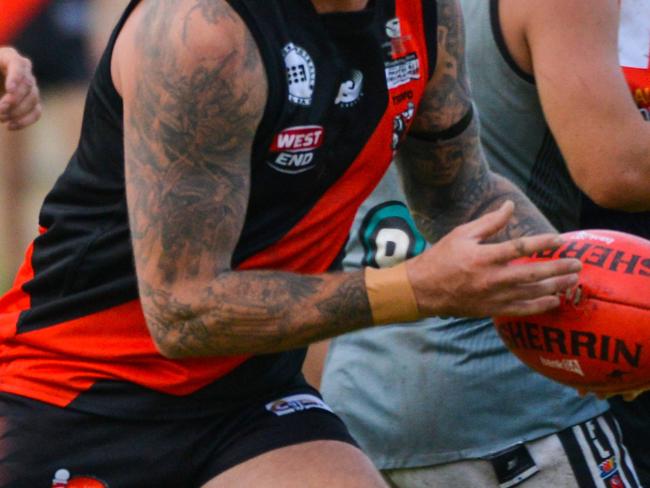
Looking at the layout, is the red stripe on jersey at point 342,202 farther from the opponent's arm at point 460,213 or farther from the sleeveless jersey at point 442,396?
the sleeveless jersey at point 442,396

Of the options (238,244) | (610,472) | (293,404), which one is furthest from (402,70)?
(610,472)

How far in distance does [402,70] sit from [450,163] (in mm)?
411

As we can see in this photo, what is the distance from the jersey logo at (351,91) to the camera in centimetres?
328

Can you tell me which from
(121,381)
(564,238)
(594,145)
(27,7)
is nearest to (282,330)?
(121,381)

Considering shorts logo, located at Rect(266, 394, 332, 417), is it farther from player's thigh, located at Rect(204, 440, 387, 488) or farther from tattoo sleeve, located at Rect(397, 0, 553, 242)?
tattoo sleeve, located at Rect(397, 0, 553, 242)

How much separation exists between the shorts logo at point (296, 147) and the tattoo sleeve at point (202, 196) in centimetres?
11

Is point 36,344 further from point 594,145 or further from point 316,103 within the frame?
point 594,145

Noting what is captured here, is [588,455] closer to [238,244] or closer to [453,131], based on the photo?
[453,131]

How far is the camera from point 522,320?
3432 mm

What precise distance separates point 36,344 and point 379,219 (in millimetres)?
1055

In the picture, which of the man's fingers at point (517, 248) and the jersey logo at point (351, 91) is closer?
the man's fingers at point (517, 248)

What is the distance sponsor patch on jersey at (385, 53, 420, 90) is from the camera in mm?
3441

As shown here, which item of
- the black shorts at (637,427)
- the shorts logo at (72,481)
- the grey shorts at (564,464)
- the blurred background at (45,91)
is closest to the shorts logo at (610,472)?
the grey shorts at (564,464)

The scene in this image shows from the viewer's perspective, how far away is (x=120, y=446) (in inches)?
137
